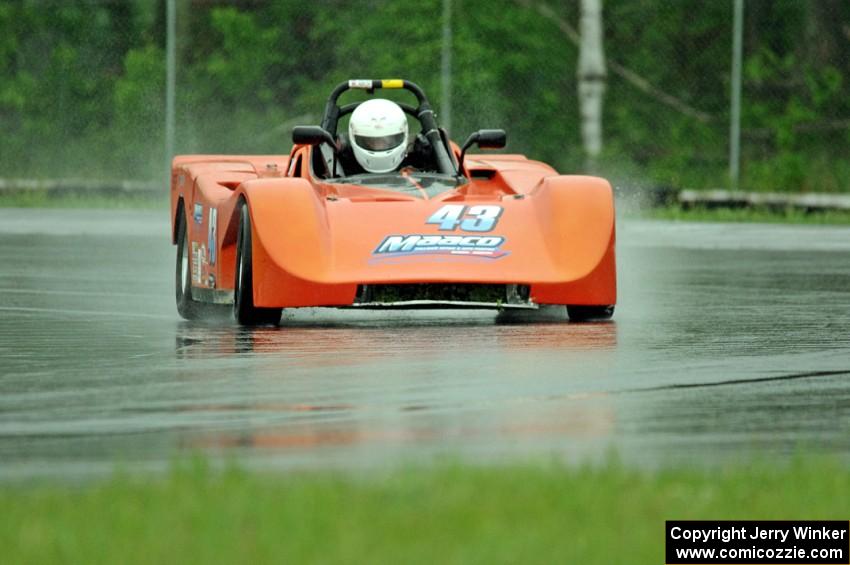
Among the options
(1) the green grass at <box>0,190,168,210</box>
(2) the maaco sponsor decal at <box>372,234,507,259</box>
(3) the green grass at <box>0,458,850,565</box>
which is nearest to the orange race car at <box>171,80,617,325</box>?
(2) the maaco sponsor decal at <box>372,234,507,259</box>

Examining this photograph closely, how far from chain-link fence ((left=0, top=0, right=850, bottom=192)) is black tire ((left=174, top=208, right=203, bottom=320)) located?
39.2ft

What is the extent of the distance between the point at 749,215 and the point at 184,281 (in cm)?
1258

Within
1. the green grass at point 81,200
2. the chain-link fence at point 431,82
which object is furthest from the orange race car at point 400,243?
the green grass at point 81,200

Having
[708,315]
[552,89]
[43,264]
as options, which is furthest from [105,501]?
[552,89]

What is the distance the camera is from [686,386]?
29.2ft

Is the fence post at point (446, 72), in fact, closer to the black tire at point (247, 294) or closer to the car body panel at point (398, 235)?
the car body panel at point (398, 235)

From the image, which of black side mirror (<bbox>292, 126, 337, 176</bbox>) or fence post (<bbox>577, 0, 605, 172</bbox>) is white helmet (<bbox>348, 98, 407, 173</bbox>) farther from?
fence post (<bbox>577, 0, 605, 172</bbox>)

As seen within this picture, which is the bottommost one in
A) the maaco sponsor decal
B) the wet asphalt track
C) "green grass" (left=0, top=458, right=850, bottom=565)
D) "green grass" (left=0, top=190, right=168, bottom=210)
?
"green grass" (left=0, top=190, right=168, bottom=210)

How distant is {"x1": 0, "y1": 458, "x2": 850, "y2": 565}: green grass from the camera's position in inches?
208

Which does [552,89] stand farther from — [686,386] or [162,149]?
[686,386]

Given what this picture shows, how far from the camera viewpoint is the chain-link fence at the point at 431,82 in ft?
88.1

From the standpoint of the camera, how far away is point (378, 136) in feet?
43.4

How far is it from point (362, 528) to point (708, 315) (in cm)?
729

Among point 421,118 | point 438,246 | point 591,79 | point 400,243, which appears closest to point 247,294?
point 400,243
